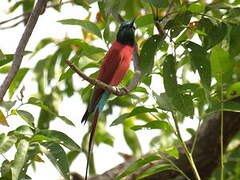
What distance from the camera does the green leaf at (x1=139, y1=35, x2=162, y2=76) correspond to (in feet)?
6.56

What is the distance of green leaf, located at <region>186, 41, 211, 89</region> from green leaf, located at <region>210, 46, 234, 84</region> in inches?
3.8

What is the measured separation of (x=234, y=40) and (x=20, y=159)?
0.86 meters

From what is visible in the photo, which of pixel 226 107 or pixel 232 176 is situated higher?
pixel 226 107

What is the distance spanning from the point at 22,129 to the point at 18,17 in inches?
32.8

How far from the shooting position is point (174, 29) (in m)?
2.02

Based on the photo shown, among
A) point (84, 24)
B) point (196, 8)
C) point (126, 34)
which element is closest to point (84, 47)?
point (84, 24)

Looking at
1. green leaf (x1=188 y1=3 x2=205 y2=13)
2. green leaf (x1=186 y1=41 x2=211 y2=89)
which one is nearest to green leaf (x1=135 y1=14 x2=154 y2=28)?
green leaf (x1=188 y1=3 x2=205 y2=13)

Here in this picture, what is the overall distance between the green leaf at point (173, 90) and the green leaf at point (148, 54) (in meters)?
0.06

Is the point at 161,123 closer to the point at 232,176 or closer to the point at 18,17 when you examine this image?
the point at 18,17

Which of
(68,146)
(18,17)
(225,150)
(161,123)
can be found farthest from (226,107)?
(225,150)

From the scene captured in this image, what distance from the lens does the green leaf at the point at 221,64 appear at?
6.86ft

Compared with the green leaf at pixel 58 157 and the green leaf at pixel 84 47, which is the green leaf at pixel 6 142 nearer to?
the green leaf at pixel 58 157

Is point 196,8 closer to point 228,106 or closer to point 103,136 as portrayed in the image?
point 228,106

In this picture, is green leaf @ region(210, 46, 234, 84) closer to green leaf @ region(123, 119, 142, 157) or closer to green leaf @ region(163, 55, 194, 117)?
green leaf @ region(163, 55, 194, 117)
